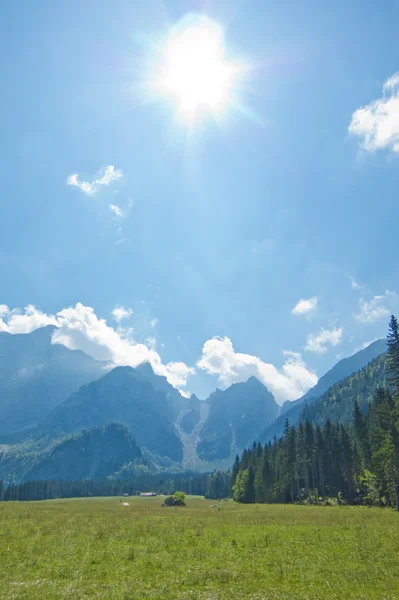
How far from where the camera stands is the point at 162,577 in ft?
61.9

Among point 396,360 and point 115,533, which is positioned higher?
point 396,360

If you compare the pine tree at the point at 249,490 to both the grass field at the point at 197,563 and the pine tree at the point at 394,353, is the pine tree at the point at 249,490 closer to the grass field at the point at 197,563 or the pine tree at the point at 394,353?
the pine tree at the point at 394,353

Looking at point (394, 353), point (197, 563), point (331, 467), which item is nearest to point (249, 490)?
point (331, 467)

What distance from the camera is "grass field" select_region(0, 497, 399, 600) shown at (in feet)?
55.0

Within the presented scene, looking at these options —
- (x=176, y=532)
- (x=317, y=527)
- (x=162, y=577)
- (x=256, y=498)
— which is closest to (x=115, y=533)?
(x=176, y=532)

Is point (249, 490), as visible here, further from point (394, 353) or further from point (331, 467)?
point (394, 353)

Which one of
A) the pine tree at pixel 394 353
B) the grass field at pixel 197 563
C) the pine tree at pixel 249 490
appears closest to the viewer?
the grass field at pixel 197 563

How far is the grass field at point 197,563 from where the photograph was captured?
16.8 metres

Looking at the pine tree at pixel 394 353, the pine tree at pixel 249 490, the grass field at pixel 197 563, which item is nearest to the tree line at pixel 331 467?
the pine tree at pixel 249 490

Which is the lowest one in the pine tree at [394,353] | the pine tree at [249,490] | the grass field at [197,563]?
the pine tree at [249,490]

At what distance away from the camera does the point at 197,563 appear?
21.7 metres

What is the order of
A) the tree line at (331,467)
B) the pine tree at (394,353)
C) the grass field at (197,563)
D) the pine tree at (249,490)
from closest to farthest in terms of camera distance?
the grass field at (197,563) → the pine tree at (394,353) → the tree line at (331,467) → the pine tree at (249,490)

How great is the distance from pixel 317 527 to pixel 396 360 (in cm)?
2589

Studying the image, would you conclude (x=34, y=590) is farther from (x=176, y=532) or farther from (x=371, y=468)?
(x=371, y=468)
